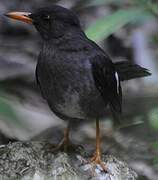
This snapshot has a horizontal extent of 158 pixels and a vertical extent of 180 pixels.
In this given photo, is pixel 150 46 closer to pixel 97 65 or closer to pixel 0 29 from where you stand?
pixel 0 29

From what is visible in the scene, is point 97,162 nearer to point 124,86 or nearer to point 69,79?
point 69,79

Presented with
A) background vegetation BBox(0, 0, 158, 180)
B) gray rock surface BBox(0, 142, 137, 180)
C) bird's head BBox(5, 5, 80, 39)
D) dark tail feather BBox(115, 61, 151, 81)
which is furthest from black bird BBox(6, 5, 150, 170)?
background vegetation BBox(0, 0, 158, 180)

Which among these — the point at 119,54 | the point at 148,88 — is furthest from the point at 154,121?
the point at 119,54

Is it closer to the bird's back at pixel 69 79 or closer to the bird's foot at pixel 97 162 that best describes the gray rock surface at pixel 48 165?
the bird's foot at pixel 97 162

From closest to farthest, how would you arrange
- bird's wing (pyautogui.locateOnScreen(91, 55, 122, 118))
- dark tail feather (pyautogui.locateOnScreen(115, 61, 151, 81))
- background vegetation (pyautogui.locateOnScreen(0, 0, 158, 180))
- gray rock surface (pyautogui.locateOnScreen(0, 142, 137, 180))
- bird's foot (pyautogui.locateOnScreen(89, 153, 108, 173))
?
gray rock surface (pyautogui.locateOnScreen(0, 142, 137, 180)), bird's foot (pyautogui.locateOnScreen(89, 153, 108, 173)), bird's wing (pyautogui.locateOnScreen(91, 55, 122, 118)), dark tail feather (pyautogui.locateOnScreen(115, 61, 151, 81)), background vegetation (pyautogui.locateOnScreen(0, 0, 158, 180))

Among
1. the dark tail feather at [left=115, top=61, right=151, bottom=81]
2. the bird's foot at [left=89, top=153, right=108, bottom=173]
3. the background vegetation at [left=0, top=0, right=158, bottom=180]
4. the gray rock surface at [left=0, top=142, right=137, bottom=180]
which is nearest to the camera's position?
the gray rock surface at [left=0, top=142, right=137, bottom=180]

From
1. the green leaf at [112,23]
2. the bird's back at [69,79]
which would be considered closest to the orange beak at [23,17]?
the bird's back at [69,79]

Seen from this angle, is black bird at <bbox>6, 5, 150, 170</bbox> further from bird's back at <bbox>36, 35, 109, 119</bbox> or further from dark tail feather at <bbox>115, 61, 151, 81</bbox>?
dark tail feather at <bbox>115, 61, 151, 81</bbox>
